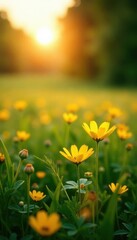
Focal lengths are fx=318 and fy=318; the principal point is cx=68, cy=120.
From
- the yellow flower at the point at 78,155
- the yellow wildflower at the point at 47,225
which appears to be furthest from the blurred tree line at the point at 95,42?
the yellow wildflower at the point at 47,225

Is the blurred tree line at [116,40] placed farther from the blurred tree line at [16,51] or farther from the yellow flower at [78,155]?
the blurred tree line at [16,51]

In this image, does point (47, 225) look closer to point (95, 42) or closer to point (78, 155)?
point (78, 155)

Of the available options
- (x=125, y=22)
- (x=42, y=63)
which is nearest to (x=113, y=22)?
(x=125, y=22)

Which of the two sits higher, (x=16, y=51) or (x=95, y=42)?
(x=95, y=42)

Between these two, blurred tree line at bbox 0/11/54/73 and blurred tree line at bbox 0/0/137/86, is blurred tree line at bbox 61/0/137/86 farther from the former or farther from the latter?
blurred tree line at bbox 0/11/54/73

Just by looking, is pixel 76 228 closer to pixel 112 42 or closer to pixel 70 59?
pixel 112 42

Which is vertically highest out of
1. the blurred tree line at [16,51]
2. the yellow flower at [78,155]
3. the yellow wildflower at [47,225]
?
the yellow flower at [78,155]

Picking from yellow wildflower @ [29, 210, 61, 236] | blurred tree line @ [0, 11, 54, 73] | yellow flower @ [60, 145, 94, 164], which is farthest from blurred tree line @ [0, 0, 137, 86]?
yellow wildflower @ [29, 210, 61, 236]

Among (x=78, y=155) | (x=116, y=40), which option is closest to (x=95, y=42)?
(x=116, y=40)
